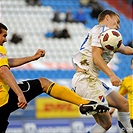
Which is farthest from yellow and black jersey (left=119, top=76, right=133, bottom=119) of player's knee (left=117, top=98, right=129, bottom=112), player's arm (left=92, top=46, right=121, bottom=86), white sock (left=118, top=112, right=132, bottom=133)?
player's arm (left=92, top=46, right=121, bottom=86)

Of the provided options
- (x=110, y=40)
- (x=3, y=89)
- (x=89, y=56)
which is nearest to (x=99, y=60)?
(x=110, y=40)

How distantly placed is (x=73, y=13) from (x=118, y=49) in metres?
12.9

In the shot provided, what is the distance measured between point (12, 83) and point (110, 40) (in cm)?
144

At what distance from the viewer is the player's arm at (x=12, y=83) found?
5648mm

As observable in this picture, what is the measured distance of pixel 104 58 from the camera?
6648 millimetres

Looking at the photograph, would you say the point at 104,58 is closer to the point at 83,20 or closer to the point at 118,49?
the point at 118,49

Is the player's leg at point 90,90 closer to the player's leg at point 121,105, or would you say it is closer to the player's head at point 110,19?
the player's leg at point 121,105

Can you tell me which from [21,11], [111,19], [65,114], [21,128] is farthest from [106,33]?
[21,11]

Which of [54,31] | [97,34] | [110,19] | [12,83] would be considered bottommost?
[54,31]

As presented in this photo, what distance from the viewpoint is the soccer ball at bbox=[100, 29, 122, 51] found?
6328mm

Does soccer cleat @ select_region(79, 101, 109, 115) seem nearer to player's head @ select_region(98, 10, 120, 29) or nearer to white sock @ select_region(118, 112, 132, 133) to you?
white sock @ select_region(118, 112, 132, 133)

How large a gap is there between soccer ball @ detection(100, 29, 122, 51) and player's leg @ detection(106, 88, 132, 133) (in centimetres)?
69

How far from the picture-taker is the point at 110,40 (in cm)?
631

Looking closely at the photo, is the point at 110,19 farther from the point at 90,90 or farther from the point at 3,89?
the point at 3,89
